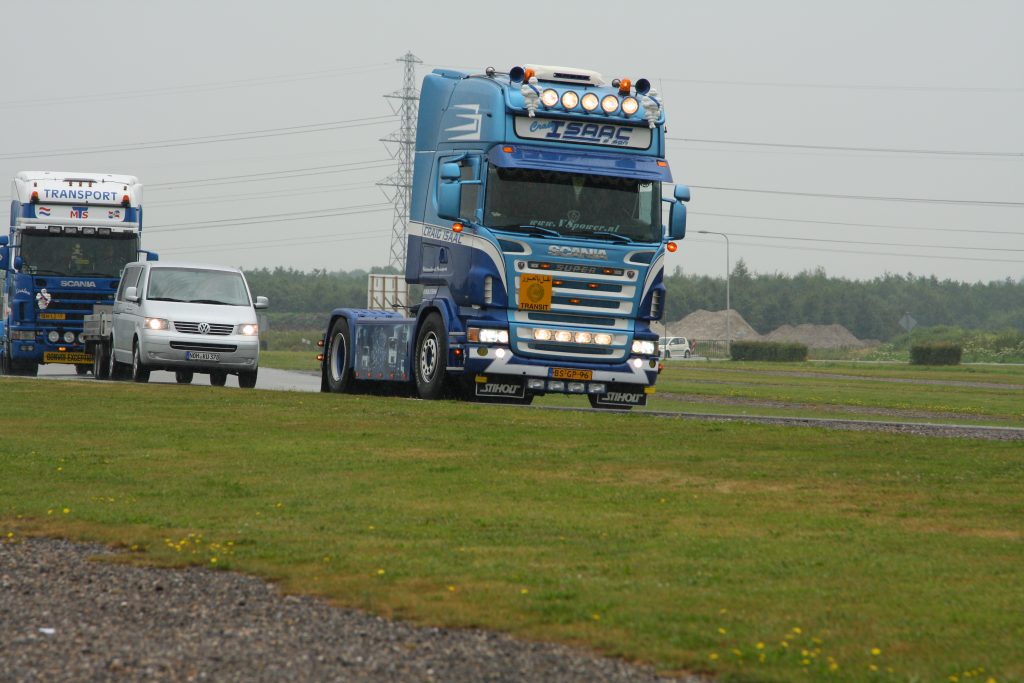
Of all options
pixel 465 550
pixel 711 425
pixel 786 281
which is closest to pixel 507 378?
pixel 711 425

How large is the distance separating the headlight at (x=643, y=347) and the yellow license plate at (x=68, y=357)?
1618cm

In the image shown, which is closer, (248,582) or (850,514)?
(248,582)

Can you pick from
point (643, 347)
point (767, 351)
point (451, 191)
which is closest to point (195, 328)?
point (451, 191)

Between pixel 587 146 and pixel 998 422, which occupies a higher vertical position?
pixel 587 146

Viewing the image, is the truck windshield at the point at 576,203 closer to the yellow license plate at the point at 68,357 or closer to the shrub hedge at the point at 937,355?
the yellow license plate at the point at 68,357

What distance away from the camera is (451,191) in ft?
68.3

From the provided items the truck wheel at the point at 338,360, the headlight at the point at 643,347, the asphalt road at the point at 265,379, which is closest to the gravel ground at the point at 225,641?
the headlight at the point at 643,347

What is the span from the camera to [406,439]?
16562 millimetres

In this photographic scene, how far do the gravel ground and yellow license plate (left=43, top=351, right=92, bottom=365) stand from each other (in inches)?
1012

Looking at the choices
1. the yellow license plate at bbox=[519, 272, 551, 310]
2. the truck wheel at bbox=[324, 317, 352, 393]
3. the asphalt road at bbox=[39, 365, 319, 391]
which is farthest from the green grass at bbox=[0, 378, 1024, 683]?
the asphalt road at bbox=[39, 365, 319, 391]

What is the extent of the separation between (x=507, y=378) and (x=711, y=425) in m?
3.40

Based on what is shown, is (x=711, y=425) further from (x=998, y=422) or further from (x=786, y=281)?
(x=786, y=281)

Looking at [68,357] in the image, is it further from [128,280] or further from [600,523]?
[600,523]

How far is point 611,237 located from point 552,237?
894 millimetres
